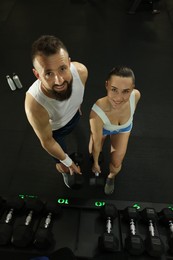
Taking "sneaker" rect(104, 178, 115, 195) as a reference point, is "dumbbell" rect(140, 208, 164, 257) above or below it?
below

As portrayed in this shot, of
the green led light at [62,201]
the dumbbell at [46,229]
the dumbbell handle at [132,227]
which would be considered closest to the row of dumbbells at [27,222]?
the dumbbell at [46,229]

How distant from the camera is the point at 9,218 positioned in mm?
1699

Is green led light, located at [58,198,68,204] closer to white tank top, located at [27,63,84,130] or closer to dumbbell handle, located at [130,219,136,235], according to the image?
dumbbell handle, located at [130,219,136,235]

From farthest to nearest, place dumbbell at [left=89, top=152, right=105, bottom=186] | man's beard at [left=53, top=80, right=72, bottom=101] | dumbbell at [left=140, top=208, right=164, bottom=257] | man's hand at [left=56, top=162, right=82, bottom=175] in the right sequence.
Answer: dumbbell at [left=89, top=152, right=105, bottom=186] < man's hand at [left=56, top=162, right=82, bottom=175] < dumbbell at [left=140, top=208, right=164, bottom=257] < man's beard at [left=53, top=80, right=72, bottom=101]

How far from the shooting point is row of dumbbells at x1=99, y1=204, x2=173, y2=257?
1.52m

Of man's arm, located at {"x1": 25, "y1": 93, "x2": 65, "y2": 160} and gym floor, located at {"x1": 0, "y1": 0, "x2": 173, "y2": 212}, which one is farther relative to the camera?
gym floor, located at {"x1": 0, "y1": 0, "x2": 173, "y2": 212}

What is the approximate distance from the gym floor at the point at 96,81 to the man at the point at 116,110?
2.13 feet

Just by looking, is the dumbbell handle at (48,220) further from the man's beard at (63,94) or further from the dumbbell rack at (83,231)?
the man's beard at (63,94)

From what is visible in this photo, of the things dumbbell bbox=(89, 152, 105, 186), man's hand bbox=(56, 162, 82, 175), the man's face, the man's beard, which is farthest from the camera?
dumbbell bbox=(89, 152, 105, 186)

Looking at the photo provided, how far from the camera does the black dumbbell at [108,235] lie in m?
1.52

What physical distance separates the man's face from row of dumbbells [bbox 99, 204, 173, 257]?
115 cm

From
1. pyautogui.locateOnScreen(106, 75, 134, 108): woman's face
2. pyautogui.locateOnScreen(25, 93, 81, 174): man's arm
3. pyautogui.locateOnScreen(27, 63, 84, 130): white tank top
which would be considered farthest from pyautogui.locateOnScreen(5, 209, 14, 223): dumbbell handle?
pyautogui.locateOnScreen(106, 75, 134, 108): woman's face

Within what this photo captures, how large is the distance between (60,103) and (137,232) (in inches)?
53.5

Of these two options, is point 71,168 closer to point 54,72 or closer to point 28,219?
point 28,219
